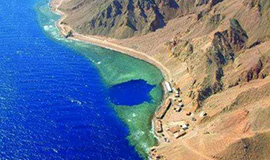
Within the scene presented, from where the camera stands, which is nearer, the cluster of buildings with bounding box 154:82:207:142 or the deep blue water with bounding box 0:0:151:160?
the deep blue water with bounding box 0:0:151:160

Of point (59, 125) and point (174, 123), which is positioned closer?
point (59, 125)

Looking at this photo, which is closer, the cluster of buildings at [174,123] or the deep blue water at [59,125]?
the deep blue water at [59,125]

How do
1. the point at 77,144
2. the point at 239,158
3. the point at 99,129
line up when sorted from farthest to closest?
the point at 99,129
the point at 77,144
the point at 239,158

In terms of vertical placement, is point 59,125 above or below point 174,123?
above

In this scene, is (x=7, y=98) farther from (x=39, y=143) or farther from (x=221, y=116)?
(x=221, y=116)

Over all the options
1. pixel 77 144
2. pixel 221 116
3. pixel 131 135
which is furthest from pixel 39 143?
pixel 221 116

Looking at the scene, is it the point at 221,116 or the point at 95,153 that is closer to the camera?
the point at 95,153

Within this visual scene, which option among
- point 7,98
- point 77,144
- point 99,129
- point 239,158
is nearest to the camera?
point 239,158

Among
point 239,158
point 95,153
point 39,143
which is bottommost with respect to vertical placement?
point 239,158

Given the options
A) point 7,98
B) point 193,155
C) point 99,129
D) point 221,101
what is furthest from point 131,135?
point 7,98

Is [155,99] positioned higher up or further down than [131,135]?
higher up
